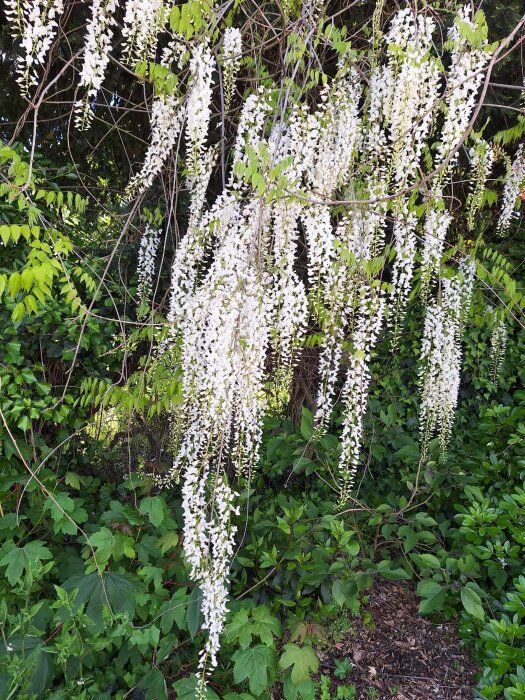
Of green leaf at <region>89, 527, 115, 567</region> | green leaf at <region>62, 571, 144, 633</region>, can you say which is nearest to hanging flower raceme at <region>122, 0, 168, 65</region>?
green leaf at <region>89, 527, 115, 567</region>

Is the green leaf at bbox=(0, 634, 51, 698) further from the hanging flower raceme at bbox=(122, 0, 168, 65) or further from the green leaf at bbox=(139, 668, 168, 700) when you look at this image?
the hanging flower raceme at bbox=(122, 0, 168, 65)

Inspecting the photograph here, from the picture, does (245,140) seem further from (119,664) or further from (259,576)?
(119,664)

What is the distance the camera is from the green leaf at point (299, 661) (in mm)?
2158

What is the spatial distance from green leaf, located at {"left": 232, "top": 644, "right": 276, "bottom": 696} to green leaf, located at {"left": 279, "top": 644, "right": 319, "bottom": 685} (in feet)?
0.23

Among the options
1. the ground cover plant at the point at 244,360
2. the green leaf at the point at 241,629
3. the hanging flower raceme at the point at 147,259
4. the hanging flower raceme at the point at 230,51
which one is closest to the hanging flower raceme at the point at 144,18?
the ground cover plant at the point at 244,360

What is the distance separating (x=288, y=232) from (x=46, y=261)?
1.08m

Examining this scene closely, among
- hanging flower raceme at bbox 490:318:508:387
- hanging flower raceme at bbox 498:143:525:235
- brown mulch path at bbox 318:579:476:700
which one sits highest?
hanging flower raceme at bbox 498:143:525:235

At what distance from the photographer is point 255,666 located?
215 centimetres

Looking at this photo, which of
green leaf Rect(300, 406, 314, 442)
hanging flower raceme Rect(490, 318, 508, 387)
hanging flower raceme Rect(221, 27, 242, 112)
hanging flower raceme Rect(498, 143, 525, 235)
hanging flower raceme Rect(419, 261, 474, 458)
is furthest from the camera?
hanging flower raceme Rect(490, 318, 508, 387)

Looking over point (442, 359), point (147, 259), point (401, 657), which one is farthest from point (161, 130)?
point (401, 657)

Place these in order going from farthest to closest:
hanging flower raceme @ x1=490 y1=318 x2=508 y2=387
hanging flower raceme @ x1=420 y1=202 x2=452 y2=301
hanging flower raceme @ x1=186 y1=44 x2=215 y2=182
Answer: hanging flower raceme @ x1=490 y1=318 x2=508 y2=387, hanging flower raceme @ x1=420 y1=202 x2=452 y2=301, hanging flower raceme @ x1=186 y1=44 x2=215 y2=182

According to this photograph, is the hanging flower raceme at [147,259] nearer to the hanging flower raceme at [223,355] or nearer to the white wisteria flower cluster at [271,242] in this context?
the white wisteria flower cluster at [271,242]

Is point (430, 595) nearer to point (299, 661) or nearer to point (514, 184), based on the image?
point (299, 661)

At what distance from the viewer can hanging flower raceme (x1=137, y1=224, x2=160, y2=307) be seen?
3.19 metres
